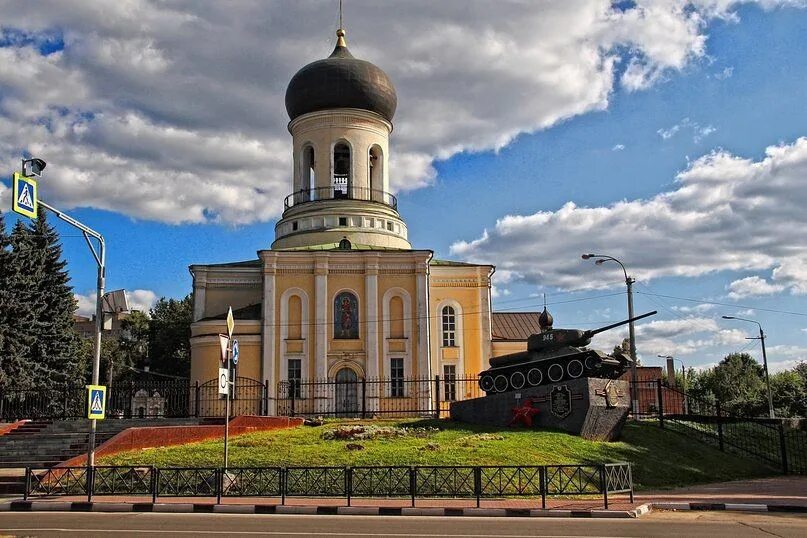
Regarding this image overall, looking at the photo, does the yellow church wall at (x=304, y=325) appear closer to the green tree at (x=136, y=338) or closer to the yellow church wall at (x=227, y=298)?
the yellow church wall at (x=227, y=298)

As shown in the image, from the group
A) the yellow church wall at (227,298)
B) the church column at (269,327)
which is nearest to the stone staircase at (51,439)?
the church column at (269,327)

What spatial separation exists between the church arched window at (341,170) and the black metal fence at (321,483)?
76.2 ft

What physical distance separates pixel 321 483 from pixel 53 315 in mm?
26763

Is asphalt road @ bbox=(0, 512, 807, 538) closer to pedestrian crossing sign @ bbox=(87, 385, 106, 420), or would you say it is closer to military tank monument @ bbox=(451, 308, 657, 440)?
pedestrian crossing sign @ bbox=(87, 385, 106, 420)

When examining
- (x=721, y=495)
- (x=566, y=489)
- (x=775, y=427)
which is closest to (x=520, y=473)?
(x=566, y=489)

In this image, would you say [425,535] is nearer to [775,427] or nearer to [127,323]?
[775,427]

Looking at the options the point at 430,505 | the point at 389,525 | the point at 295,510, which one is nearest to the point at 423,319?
the point at 430,505

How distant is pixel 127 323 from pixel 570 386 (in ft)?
166

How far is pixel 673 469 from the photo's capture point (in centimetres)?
Result: 2020

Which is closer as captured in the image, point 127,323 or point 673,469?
point 673,469

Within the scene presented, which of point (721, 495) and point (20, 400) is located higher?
point (20, 400)

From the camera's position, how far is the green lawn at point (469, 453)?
60.9 feet

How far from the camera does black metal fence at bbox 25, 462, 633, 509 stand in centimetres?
1567

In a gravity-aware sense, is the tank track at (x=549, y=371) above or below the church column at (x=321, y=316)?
below
